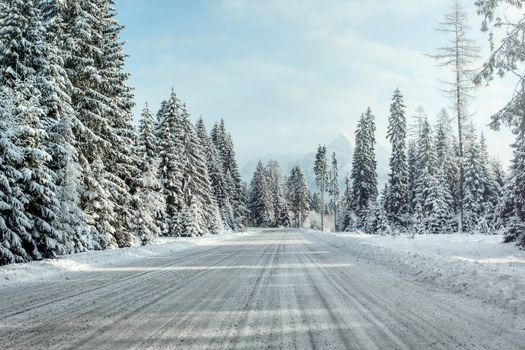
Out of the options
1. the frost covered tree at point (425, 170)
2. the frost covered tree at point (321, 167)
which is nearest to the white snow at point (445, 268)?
the frost covered tree at point (425, 170)

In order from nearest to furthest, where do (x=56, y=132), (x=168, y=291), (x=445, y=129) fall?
(x=168, y=291), (x=56, y=132), (x=445, y=129)

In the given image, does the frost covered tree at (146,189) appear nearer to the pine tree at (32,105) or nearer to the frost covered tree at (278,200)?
the pine tree at (32,105)

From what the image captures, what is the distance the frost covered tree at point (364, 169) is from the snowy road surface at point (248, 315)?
145 ft

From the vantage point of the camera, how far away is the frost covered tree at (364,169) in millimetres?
54062

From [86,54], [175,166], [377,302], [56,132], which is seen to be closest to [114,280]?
[377,302]

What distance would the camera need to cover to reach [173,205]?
3928 centimetres

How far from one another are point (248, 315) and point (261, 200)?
8897 centimetres

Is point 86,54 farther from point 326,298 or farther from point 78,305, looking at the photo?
point 326,298

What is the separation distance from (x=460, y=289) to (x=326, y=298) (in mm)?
3175

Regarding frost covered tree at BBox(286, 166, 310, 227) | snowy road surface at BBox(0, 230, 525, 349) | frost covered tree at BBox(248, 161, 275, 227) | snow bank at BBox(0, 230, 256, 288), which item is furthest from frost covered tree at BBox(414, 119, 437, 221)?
frost covered tree at BBox(286, 166, 310, 227)

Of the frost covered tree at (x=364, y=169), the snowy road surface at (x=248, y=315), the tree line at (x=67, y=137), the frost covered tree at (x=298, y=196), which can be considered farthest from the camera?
the frost covered tree at (x=298, y=196)

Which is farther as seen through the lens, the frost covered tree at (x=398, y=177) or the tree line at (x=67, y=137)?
the frost covered tree at (x=398, y=177)

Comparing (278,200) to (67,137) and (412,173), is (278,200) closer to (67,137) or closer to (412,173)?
(412,173)

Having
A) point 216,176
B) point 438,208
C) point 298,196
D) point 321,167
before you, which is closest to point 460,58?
point 438,208
